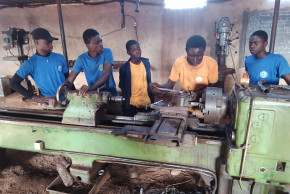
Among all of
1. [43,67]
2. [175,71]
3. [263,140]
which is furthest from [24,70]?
[263,140]

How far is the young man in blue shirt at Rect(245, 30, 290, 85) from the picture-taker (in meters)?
2.08

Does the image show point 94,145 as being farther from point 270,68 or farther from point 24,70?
point 270,68

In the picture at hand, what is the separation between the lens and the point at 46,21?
5.79 meters

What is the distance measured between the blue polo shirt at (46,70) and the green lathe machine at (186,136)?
0.48m

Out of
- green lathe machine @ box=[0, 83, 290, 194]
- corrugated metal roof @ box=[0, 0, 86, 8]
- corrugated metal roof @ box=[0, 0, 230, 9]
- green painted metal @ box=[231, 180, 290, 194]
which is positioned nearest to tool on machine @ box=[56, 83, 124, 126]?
green lathe machine @ box=[0, 83, 290, 194]

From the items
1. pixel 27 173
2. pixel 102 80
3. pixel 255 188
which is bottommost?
pixel 27 173

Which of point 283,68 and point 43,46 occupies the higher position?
point 43,46

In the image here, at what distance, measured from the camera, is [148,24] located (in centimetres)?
532

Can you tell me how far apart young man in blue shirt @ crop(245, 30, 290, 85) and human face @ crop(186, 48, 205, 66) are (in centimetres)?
58

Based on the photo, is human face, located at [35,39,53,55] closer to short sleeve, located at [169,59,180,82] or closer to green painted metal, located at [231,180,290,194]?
short sleeve, located at [169,59,180,82]

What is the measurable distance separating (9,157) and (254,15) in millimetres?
5221

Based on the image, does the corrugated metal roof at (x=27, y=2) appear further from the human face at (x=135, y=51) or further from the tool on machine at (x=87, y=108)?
the tool on machine at (x=87, y=108)

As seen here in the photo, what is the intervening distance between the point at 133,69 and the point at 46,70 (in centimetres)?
97

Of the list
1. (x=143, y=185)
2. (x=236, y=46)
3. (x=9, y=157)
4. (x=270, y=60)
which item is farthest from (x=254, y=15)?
(x=9, y=157)
